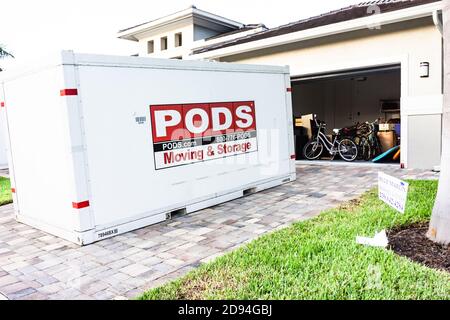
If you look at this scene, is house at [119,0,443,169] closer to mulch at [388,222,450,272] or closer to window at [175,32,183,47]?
mulch at [388,222,450,272]

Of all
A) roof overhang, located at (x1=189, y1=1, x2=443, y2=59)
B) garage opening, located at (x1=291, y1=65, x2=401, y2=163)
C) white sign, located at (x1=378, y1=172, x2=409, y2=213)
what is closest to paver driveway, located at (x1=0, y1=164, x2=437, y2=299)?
white sign, located at (x1=378, y1=172, x2=409, y2=213)

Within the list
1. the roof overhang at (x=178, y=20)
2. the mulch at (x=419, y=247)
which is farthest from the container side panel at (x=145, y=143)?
the roof overhang at (x=178, y=20)

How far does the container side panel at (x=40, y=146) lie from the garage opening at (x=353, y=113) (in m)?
7.16

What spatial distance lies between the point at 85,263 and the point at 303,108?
12.7 metres

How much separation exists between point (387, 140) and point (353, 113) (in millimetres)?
4156

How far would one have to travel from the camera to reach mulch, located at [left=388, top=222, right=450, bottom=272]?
334 cm

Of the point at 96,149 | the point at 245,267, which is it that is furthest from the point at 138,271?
the point at 96,149

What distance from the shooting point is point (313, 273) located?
3.17m

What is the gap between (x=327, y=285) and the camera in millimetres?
2930

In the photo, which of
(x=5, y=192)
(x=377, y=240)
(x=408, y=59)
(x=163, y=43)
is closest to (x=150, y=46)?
(x=163, y=43)

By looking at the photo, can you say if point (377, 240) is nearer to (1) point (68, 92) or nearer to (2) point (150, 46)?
(1) point (68, 92)

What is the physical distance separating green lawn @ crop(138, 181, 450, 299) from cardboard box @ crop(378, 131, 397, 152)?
7.29m

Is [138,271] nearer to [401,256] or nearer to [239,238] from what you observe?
[239,238]

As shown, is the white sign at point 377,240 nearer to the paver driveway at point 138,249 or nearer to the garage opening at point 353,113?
the paver driveway at point 138,249
